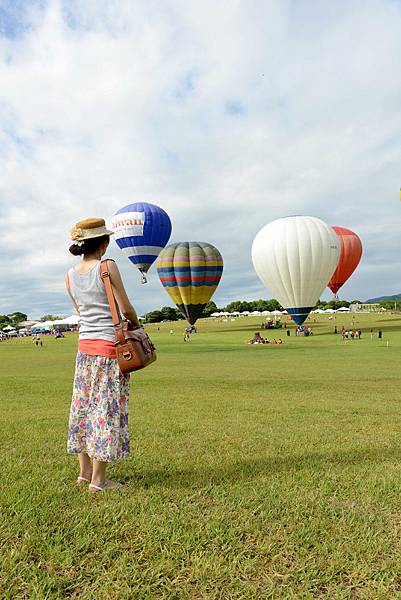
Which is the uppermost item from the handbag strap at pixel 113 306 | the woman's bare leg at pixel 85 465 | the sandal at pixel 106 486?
the handbag strap at pixel 113 306

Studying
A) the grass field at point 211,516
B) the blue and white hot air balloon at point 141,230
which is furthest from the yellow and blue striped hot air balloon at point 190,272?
the grass field at point 211,516

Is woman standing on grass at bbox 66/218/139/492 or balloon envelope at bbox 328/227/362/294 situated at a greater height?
balloon envelope at bbox 328/227/362/294

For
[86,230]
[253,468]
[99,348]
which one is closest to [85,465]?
[99,348]

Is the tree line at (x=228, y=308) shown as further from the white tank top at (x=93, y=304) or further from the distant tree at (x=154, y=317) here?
the white tank top at (x=93, y=304)

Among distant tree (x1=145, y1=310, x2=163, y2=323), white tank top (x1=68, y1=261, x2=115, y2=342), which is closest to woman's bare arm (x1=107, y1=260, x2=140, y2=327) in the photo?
white tank top (x1=68, y1=261, x2=115, y2=342)

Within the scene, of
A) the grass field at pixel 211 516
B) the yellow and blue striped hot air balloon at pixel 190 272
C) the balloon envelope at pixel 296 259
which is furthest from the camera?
the yellow and blue striped hot air balloon at pixel 190 272

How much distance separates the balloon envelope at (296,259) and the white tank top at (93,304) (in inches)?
1814

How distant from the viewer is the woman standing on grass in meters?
4.09

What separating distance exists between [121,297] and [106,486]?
1.80m

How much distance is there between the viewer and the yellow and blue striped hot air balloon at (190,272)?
209 feet

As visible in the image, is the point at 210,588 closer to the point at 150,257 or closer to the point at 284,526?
the point at 284,526

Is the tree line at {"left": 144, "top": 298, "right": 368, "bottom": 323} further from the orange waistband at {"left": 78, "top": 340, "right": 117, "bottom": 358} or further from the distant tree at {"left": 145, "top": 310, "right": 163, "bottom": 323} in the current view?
the orange waistband at {"left": 78, "top": 340, "right": 117, "bottom": 358}

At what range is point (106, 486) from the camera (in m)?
4.19

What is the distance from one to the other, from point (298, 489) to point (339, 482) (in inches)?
20.0
